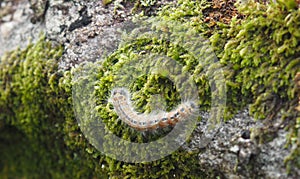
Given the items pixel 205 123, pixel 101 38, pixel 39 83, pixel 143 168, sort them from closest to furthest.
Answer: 1. pixel 205 123
2. pixel 143 168
3. pixel 101 38
4. pixel 39 83

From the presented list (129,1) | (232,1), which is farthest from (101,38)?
(232,1)

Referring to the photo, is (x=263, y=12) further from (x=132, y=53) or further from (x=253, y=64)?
(x=132, y=53)

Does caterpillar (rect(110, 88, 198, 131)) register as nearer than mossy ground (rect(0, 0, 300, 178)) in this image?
No

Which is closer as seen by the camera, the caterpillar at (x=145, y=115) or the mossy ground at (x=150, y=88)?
the mossy ground at (x=150, y=88)
